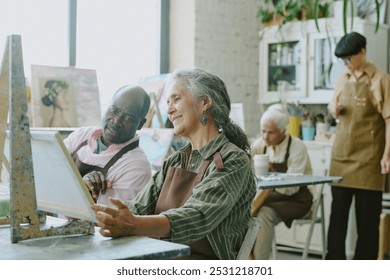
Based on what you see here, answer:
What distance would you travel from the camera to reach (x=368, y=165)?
4.21 meters

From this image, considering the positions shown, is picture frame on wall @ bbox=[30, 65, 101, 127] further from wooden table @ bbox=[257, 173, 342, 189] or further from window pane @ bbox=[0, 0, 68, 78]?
wooden table @ bbox=[257, 173, 342, 189]

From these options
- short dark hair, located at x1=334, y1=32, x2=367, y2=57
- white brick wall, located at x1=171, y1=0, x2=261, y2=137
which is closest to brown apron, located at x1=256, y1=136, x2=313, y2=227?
short dark hair, located at x1=334, y1=32, x2=367, y2=57

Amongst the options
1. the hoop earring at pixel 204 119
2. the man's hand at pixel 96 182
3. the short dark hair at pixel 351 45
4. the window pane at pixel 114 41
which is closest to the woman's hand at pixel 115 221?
the hoop earring at pixel 204 119

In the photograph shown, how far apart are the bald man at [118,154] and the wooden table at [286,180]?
4.22 feet

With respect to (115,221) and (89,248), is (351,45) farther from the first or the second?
(89,248)

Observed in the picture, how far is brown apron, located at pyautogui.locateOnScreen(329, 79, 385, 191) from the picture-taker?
418 centimetres

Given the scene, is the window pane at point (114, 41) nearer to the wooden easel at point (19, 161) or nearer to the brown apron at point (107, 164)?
the brown apron at point (107, 164)

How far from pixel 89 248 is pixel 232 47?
4499mm

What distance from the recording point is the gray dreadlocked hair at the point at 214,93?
2002mm

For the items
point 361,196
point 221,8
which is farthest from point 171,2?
point 361,196

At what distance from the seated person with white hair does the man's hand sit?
5.89 ft

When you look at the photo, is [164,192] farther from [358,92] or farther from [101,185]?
[358,92]

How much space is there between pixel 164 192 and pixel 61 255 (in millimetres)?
699

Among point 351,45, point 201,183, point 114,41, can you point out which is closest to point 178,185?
point 201,183
